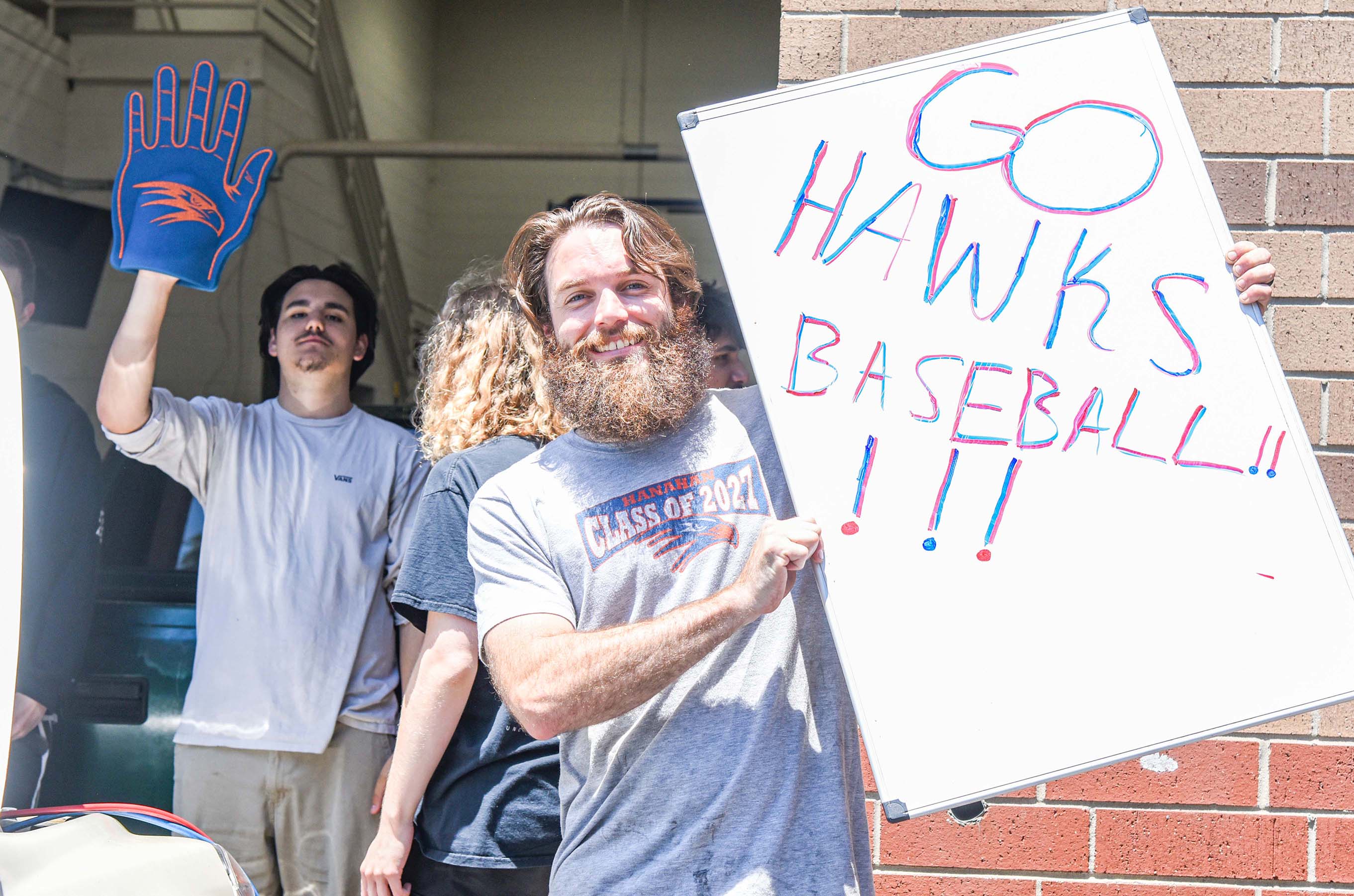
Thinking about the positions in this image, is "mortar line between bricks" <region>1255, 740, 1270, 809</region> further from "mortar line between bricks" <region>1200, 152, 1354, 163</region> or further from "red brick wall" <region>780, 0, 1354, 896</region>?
"mortar line between bricks" <region>1200, 152, 1354, 163</region>

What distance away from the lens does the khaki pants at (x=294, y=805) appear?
253cm

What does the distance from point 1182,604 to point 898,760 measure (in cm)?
39

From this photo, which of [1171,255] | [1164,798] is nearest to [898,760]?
[1171,255]

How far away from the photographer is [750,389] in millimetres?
1594

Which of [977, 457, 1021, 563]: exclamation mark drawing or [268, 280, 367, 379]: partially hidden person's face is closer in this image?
[977, 457, 1021, 563]: exclamation mark drawing

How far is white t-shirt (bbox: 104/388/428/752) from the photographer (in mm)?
2553

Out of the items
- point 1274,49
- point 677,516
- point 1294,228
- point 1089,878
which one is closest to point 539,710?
point 677,516

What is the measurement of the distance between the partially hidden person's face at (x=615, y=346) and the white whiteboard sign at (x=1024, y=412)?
139mm

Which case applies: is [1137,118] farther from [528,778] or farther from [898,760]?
[528,778]

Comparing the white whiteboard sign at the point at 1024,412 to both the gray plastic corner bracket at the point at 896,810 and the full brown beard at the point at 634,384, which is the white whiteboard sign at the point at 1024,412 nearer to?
the gray plastic corner bracket at the point at 896,810

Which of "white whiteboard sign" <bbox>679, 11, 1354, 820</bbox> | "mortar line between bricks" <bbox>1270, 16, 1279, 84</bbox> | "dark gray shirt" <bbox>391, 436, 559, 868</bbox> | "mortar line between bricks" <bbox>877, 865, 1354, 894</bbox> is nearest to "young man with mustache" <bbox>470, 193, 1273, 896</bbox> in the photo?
"white whiteboard sign" <bbox>679, 11, 1354, 820</bbox>

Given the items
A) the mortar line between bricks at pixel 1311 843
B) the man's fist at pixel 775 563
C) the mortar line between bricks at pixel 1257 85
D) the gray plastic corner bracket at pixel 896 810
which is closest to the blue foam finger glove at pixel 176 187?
the man's fist at pixel 775 563

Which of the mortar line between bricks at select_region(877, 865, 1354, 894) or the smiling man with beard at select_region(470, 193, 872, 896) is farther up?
the smiling man with beard at select_region(470, 193, 872, 896)

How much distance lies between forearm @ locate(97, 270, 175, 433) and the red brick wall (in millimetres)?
1822
